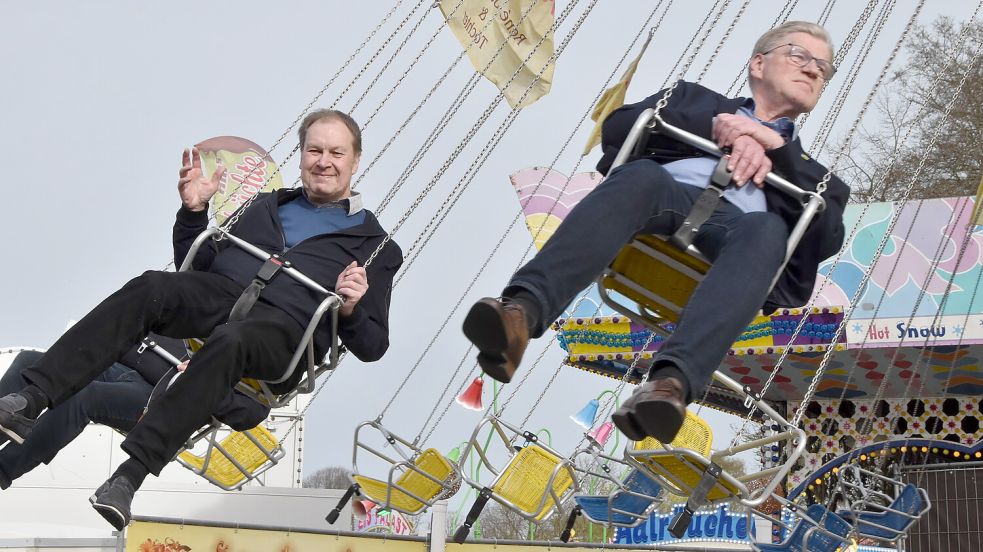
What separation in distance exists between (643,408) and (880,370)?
1007 cm

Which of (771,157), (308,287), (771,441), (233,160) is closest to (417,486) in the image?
(771,441)

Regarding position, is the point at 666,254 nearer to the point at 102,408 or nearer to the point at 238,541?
the point at 102,408

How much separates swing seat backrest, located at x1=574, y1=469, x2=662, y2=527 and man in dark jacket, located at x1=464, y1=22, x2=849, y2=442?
292 centimetres

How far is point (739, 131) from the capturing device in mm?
3365

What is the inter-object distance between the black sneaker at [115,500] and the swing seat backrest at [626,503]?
3.12 metres

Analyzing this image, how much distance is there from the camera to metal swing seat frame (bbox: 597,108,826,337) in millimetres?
3287

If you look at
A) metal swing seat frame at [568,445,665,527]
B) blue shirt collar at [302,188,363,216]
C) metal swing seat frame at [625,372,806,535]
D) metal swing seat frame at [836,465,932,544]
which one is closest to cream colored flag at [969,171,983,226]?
metal swing seat frame at [836,465,932,544]

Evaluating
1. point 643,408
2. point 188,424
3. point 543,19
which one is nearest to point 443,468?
point 543,19

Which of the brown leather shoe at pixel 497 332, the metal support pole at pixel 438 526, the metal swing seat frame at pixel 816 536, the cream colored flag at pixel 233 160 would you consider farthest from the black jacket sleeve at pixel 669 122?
the cream colored flag at pixel 233 160

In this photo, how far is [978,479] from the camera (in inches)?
429

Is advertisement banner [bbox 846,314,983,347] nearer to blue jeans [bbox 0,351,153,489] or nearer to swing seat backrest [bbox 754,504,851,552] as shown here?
swing seat backrest [bbox 754,504,851,552]

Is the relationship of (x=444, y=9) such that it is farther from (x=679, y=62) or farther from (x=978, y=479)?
(x=978, y=479)

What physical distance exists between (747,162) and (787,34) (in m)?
0.56

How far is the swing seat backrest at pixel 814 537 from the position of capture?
6492mm
